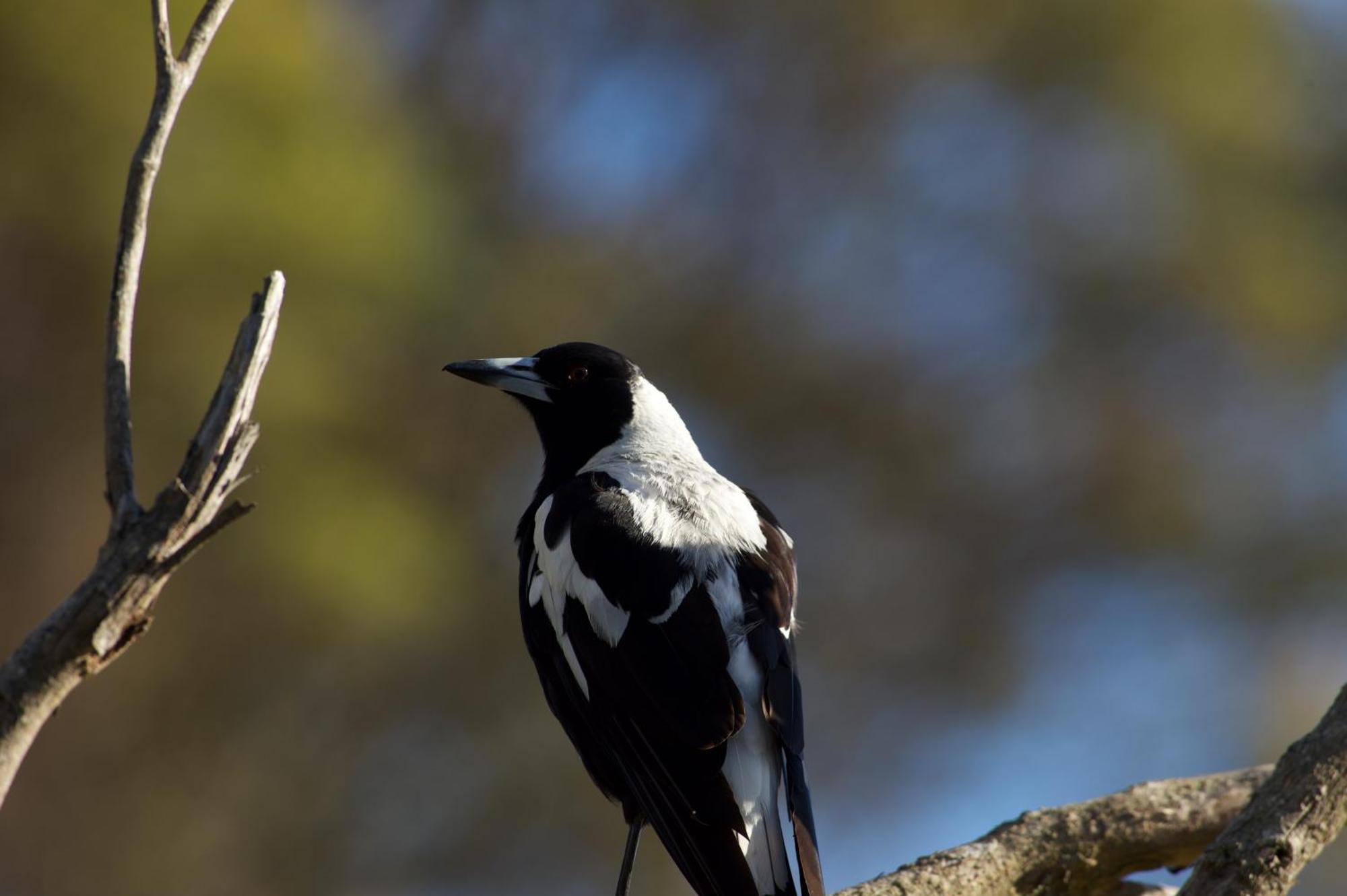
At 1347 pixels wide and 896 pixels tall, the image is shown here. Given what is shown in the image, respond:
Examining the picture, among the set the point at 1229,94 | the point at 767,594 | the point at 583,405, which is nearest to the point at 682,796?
the point at 767,594

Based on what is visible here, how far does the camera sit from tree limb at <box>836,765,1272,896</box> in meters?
2.02

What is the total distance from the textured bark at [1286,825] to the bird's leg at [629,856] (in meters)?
0.75

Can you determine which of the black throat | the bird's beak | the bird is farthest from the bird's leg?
the bird's beak

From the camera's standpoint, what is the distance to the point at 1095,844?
2.13 meters

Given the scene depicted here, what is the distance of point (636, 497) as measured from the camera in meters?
2.01

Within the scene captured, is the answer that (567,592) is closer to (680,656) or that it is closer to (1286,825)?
(680,656)

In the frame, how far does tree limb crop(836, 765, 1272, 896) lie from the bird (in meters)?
0.42

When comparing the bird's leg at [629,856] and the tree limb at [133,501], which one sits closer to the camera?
the tree limb at [133,501]

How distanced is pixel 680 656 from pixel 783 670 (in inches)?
5.1

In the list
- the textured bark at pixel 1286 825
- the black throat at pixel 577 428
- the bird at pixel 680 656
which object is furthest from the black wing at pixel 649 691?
the textured bark at pixel 1286 825

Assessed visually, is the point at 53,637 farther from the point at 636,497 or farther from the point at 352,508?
the point at 352,508

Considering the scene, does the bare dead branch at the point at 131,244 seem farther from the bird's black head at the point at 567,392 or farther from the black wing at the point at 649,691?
the bird's black head at the point at 567,392

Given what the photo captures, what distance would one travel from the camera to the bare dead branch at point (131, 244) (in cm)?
115

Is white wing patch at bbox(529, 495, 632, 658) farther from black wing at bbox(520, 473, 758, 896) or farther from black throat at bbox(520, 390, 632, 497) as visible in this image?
black throat at bbox(520, 390, 632, 497)
